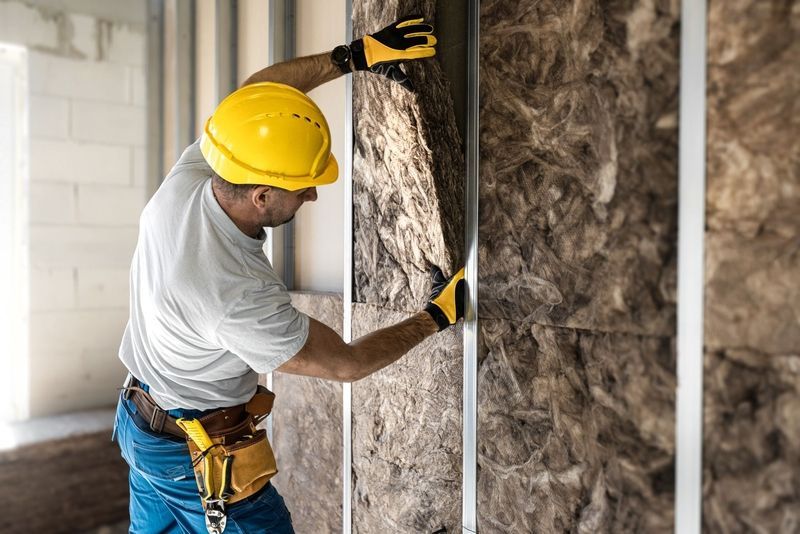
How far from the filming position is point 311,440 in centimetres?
216

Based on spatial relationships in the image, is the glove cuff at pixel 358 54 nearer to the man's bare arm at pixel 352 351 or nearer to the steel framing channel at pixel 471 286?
the steel framing channel at pixel 471 286

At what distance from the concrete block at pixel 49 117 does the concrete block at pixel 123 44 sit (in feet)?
1.31

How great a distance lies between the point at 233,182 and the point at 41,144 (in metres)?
2.52

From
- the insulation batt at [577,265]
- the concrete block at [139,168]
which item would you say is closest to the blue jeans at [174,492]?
the insulation batt at [577,265]

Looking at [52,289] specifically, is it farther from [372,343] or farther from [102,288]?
[372,343]

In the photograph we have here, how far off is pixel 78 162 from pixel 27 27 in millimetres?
751

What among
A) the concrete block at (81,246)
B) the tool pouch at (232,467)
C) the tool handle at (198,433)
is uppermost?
the concrete block at (81,246)

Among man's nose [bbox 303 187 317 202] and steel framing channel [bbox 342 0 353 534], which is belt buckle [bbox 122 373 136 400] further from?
man's nose [bbox 303 187 317 202]

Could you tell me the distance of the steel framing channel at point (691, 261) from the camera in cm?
96

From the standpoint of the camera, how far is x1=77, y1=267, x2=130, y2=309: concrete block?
134 inches

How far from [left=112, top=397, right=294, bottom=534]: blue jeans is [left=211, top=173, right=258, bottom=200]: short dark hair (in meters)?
0.60

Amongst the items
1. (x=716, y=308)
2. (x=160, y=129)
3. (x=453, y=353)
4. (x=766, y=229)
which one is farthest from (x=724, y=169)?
(x=160, y=129)

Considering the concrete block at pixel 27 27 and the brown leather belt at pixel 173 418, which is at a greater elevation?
the concrete block at pixel 27 27

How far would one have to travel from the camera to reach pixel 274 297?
1345mm
